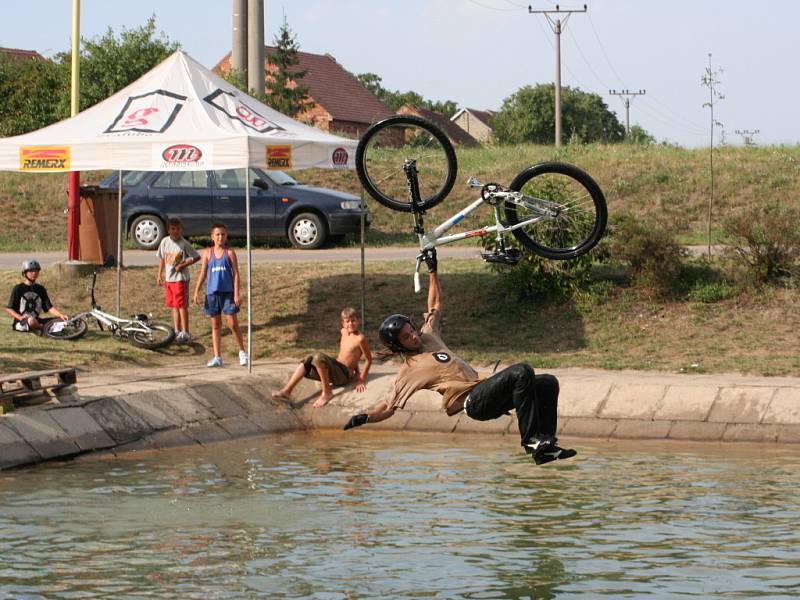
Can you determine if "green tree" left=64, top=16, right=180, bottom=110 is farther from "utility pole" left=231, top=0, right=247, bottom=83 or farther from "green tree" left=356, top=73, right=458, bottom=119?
"green tree" left=356, top=73, right=458, bottom=119

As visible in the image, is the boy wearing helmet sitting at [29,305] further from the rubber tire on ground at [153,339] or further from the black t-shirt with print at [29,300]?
the rubber tire on ground at [153,339]

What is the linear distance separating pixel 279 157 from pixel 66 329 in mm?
4109

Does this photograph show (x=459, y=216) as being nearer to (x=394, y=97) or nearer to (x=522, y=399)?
(x=522, y=399)

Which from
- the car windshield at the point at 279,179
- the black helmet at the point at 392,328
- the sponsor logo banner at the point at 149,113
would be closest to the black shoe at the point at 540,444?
the black helmet at the point at 392,328

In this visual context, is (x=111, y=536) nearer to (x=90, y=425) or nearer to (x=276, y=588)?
(x=276, y=588)

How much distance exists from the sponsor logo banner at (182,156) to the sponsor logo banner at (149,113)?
43cm

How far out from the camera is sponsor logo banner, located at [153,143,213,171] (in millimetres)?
17297

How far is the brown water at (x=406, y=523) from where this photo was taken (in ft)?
32.8

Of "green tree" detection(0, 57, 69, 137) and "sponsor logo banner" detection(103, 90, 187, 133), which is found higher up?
"green tree" detection(0, 57, 69, 137)

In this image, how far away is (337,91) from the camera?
7725 centimetres

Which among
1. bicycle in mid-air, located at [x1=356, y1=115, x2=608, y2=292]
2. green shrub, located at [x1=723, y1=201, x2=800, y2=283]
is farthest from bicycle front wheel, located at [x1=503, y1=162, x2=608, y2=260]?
green shrub, located at [x1=723, y1=201, x2=800, y2=283]

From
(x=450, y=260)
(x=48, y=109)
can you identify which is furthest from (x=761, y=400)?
(x=48, y=109)

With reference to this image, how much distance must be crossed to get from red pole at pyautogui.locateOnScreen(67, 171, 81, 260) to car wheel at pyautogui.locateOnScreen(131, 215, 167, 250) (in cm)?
479

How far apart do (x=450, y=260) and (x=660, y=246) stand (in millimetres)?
4443
